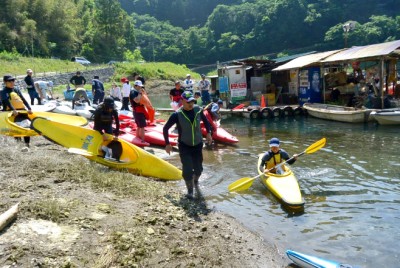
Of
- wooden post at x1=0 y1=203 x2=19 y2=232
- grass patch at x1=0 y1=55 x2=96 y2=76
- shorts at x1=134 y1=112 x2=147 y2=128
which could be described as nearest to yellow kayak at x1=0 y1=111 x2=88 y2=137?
shorts at x1=134 y1=112 x2=147 y2=128

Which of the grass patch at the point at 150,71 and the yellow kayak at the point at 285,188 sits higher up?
the grass patch at the point at 150,71

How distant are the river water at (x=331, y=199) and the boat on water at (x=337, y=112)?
10.9ft

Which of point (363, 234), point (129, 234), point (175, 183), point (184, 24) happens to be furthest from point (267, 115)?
point (184, 24)

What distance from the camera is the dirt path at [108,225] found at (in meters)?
4.12

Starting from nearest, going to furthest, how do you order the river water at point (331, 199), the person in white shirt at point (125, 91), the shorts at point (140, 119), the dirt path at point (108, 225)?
the dirt path at point (108, 225)
the river water at point (331, 199)
the shorts at point (140, 119)
the person in white shirt at point (125, 91)

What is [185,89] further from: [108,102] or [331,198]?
[331,198]

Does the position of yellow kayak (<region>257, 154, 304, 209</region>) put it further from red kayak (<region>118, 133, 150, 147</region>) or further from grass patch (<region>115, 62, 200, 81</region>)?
grass patch (<region>115, 62, 200, 81</region>)

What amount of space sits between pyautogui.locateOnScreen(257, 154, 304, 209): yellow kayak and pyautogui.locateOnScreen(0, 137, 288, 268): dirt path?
123 cm

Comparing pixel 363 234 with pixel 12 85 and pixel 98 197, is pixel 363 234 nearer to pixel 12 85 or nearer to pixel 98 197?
pixel 98 197

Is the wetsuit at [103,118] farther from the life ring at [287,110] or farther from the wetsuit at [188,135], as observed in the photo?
the life ring at [287,110]

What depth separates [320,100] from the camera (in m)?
22.4

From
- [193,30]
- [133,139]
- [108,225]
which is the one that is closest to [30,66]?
[133,139]

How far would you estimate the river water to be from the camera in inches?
215

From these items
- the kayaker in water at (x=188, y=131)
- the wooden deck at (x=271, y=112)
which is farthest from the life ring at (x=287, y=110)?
the kayaker in water at (x=188, y=131)
